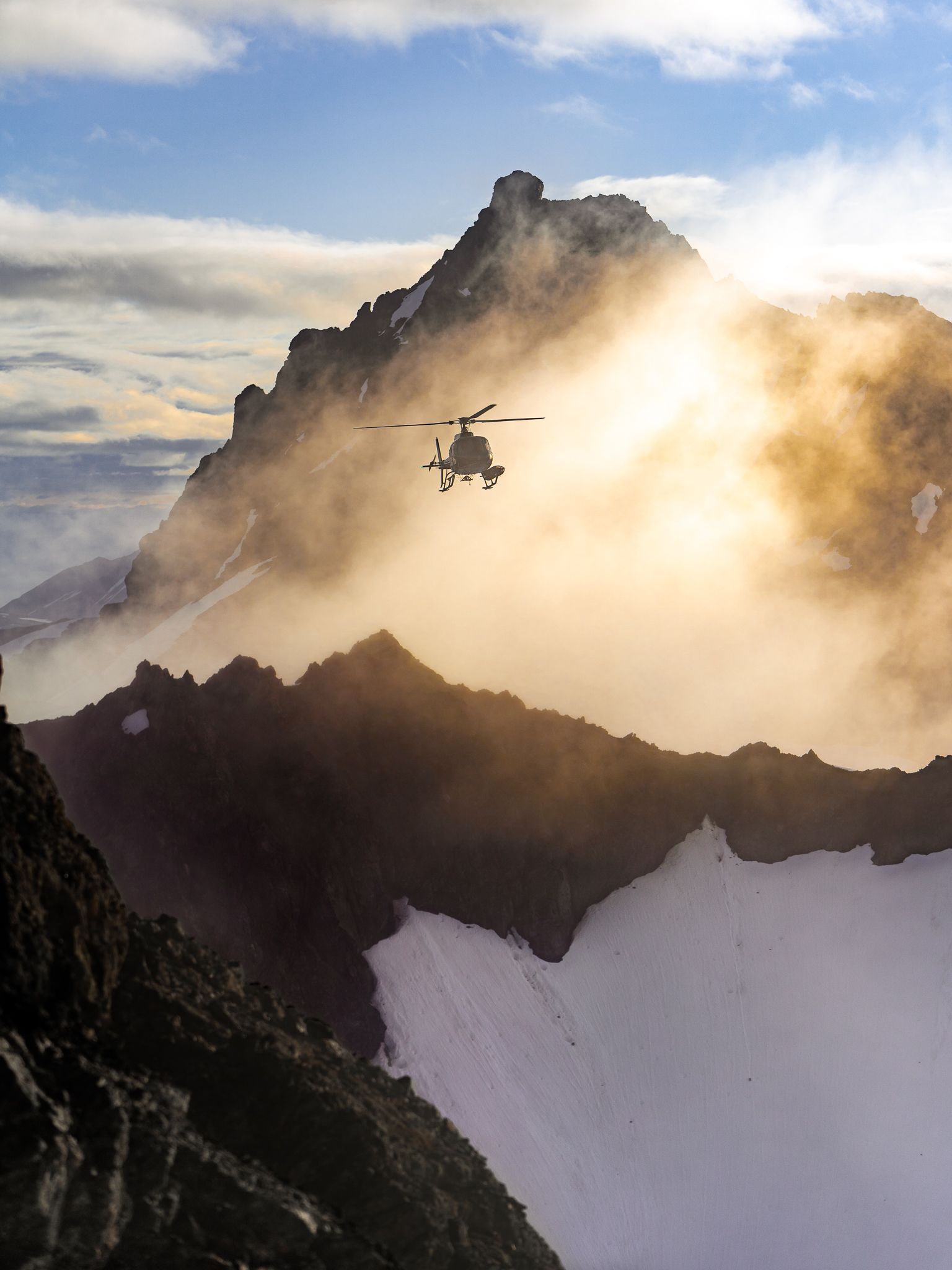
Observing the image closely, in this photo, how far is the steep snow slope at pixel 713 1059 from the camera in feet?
352

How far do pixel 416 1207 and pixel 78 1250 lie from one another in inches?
562

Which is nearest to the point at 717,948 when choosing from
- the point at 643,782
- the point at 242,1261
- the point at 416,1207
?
the point at 643,782

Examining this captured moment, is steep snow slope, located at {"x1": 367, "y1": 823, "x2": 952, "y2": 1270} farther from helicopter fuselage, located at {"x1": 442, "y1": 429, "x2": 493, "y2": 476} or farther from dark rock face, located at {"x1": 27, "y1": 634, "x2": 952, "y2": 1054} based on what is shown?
helicopter fuselage, located at {"x1": 442, "y1": 429, "x2": 493, "y2": 476}

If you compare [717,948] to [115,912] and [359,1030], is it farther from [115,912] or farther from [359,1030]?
[115,912]

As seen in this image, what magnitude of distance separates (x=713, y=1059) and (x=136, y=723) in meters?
70.9

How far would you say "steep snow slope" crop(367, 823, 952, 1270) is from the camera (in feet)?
352

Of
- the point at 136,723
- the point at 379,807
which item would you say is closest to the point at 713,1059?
the point at 379,807

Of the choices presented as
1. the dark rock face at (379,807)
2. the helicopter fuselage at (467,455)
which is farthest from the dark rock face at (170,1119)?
the dark rock face at (379,807)

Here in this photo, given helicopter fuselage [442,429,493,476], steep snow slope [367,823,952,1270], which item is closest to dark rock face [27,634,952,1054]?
steep snow slope [367,823,952,1270]

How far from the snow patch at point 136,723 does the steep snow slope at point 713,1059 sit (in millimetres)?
34546

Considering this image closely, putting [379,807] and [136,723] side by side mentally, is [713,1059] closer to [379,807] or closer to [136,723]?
[379,807]

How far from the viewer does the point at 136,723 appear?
127m

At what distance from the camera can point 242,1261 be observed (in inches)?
1431

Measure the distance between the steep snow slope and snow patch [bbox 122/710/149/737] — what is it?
34546 millimetres
